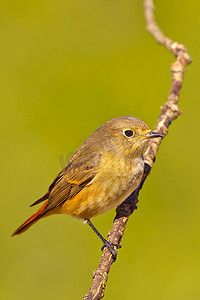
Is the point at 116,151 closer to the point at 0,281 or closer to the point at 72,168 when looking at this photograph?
the point at 72,168

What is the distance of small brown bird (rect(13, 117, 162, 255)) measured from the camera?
4.29 m

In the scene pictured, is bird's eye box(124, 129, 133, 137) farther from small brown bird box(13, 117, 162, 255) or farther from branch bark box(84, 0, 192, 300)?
branch bark box(84, 0, 192, 300)

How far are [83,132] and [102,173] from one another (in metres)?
1.58

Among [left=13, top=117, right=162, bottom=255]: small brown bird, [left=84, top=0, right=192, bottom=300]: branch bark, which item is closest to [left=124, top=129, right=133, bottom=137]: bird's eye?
[left=13, top=117, right=162, bottom=255]: small brown bird

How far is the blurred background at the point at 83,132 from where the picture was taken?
17.0 ft

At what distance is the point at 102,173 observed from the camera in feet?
14.2

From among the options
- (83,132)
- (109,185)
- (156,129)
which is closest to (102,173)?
(109,185)

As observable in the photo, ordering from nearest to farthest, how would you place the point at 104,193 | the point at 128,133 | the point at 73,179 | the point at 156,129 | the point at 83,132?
the point at 104,193 → the point at 128,133 → the point at 73,179 → the point at 156,129 → the point at 83,132

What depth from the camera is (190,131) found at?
5.70 meters

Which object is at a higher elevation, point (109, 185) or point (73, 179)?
point (73, 179)

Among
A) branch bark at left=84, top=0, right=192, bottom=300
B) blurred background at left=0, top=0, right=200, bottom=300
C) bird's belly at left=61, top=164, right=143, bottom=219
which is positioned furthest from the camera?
blurred background at left=0, top=0, right=200, bottom=300

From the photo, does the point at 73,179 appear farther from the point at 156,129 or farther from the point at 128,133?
the point at 156,129

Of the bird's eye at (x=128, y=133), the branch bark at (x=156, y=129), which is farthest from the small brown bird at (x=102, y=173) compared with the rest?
the branch bark at (x=156, y=129)

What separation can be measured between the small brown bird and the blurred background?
1.58 feet
